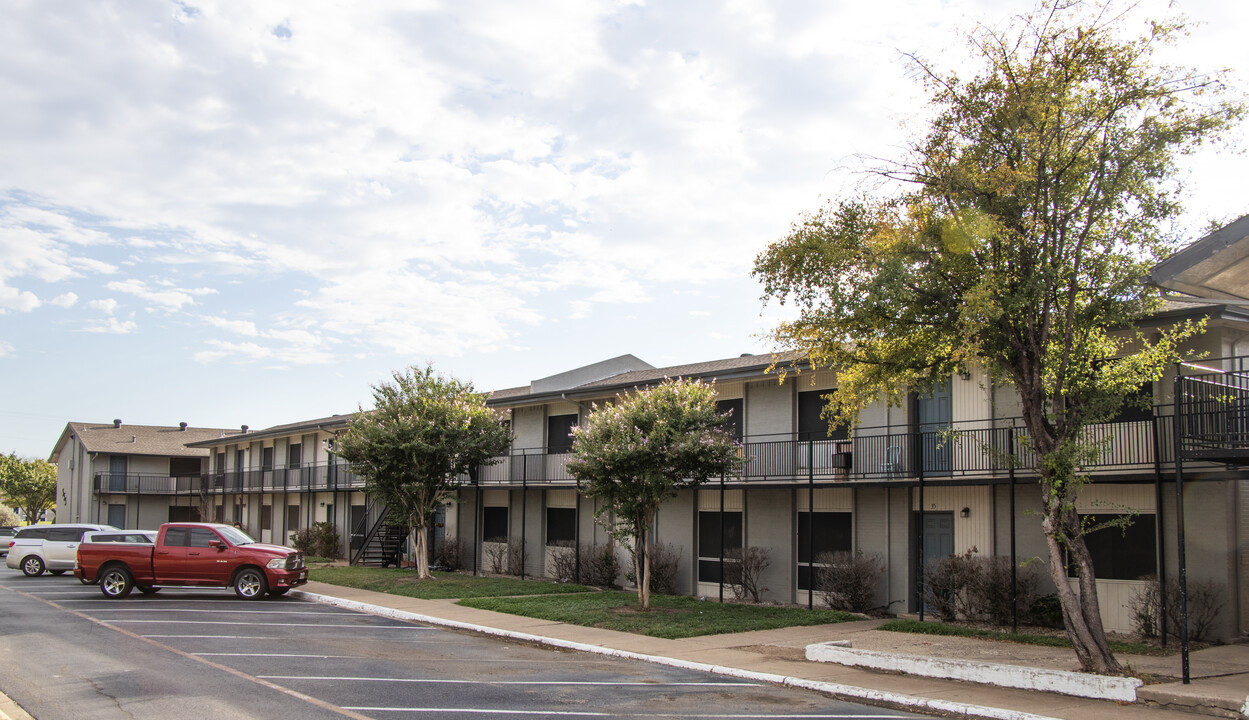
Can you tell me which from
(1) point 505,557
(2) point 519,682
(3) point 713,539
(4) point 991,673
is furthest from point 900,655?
(1) point 505,557

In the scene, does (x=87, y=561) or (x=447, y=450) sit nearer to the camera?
(x=87, y=561)

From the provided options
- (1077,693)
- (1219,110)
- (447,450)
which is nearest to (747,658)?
(1077,693)

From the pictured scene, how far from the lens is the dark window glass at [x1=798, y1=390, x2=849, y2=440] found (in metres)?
22.0

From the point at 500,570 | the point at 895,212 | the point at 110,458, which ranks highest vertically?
the point at 895,212

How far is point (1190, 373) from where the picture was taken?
54.2ft

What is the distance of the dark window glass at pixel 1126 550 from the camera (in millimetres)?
16719

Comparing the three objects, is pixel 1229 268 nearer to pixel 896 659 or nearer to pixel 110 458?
pixel 896 659

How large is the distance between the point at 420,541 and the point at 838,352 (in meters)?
16.5

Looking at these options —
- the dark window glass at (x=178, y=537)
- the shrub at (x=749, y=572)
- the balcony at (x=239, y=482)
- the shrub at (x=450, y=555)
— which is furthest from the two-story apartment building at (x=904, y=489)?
the balcony at (x=239, y=482)

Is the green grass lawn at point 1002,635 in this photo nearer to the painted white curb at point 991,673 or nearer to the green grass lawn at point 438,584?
the painted white curb at point 991,673

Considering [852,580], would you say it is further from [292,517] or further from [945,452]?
[292,517]

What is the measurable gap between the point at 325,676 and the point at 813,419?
13.5 meters

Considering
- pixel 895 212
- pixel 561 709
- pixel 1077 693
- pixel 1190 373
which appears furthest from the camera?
pixel 1190 373

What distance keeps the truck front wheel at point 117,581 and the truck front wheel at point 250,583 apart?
236 centimetres
